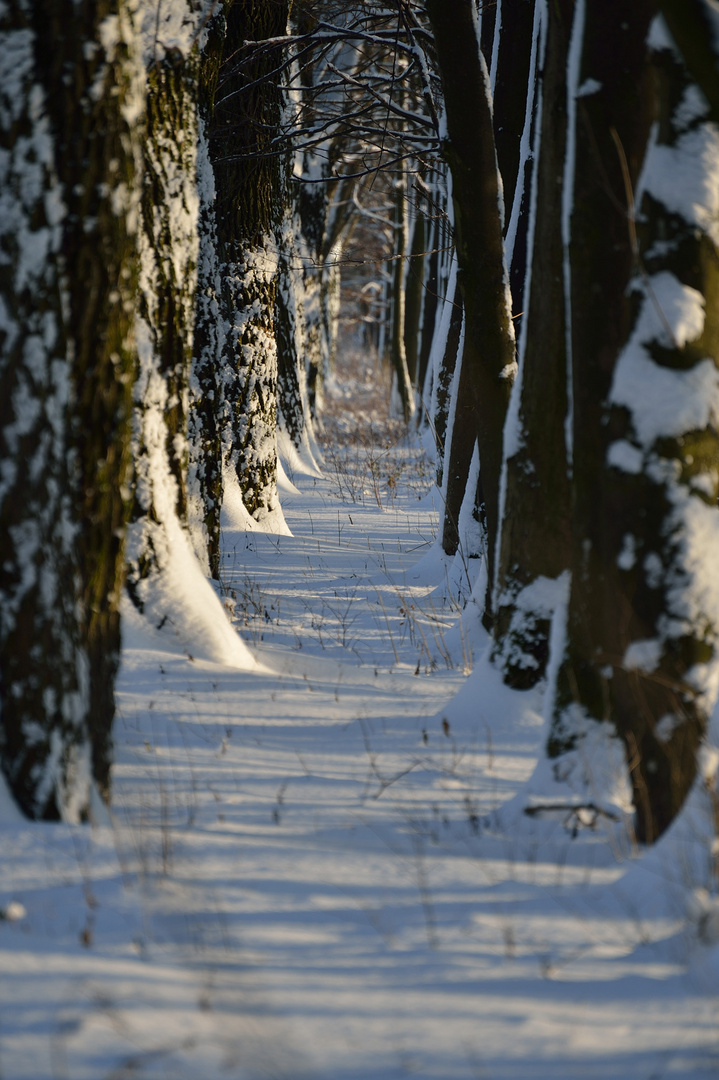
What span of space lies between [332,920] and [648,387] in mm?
1672

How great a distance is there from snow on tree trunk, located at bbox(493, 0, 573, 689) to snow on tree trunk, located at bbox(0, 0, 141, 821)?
1.43 m

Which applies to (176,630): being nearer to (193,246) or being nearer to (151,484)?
(151,484)

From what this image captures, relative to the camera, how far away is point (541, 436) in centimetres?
315

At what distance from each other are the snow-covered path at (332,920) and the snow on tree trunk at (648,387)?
0.50 meters

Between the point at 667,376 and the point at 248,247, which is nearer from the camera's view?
the point at 667,376

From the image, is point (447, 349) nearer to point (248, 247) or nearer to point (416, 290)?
point (248, 247)

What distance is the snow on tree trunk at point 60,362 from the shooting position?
2.11 metres

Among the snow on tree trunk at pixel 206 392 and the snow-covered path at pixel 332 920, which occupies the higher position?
the snow on tree trunk at pixel 206 392

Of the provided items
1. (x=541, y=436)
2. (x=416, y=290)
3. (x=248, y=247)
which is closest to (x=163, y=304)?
(x=541, y=436)

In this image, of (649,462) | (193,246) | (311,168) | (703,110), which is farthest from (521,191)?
(311,168)

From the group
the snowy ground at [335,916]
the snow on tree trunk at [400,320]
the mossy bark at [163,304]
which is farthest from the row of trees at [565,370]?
the snow on tree trunk at [400,320]

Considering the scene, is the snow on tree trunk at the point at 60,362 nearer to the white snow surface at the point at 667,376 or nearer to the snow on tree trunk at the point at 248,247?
the white snow surface at the point at 667,376

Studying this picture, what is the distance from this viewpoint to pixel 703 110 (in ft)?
7.30

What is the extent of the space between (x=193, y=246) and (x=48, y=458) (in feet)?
7.04
